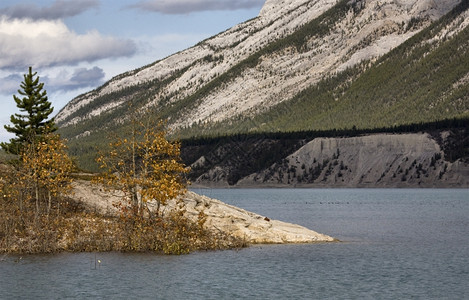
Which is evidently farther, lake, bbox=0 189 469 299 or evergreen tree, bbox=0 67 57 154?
evergreen tree, bbox=0 67 57 154

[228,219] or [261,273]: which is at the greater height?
[228,219]

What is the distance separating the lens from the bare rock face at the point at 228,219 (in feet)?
202

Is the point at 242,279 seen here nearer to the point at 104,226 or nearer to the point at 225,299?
the point at 225,299

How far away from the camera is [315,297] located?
1578 inches

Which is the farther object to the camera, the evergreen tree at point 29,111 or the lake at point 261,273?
the evergreen tree at point 29,111

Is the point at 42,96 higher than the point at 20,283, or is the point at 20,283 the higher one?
the point at 42,96

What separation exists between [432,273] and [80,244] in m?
23.3

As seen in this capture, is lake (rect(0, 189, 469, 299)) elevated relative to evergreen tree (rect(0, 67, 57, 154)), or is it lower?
lower

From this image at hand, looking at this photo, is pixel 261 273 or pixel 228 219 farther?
pixel 228 219

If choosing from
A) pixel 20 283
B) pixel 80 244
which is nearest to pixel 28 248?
pixel 80 244

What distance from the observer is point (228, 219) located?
62219mm

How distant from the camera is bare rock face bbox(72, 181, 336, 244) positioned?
202 ft

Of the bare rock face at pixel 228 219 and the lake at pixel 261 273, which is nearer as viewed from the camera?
the lake at pixel 261 273

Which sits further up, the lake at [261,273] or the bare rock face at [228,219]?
the bare rock face at [228,219]
